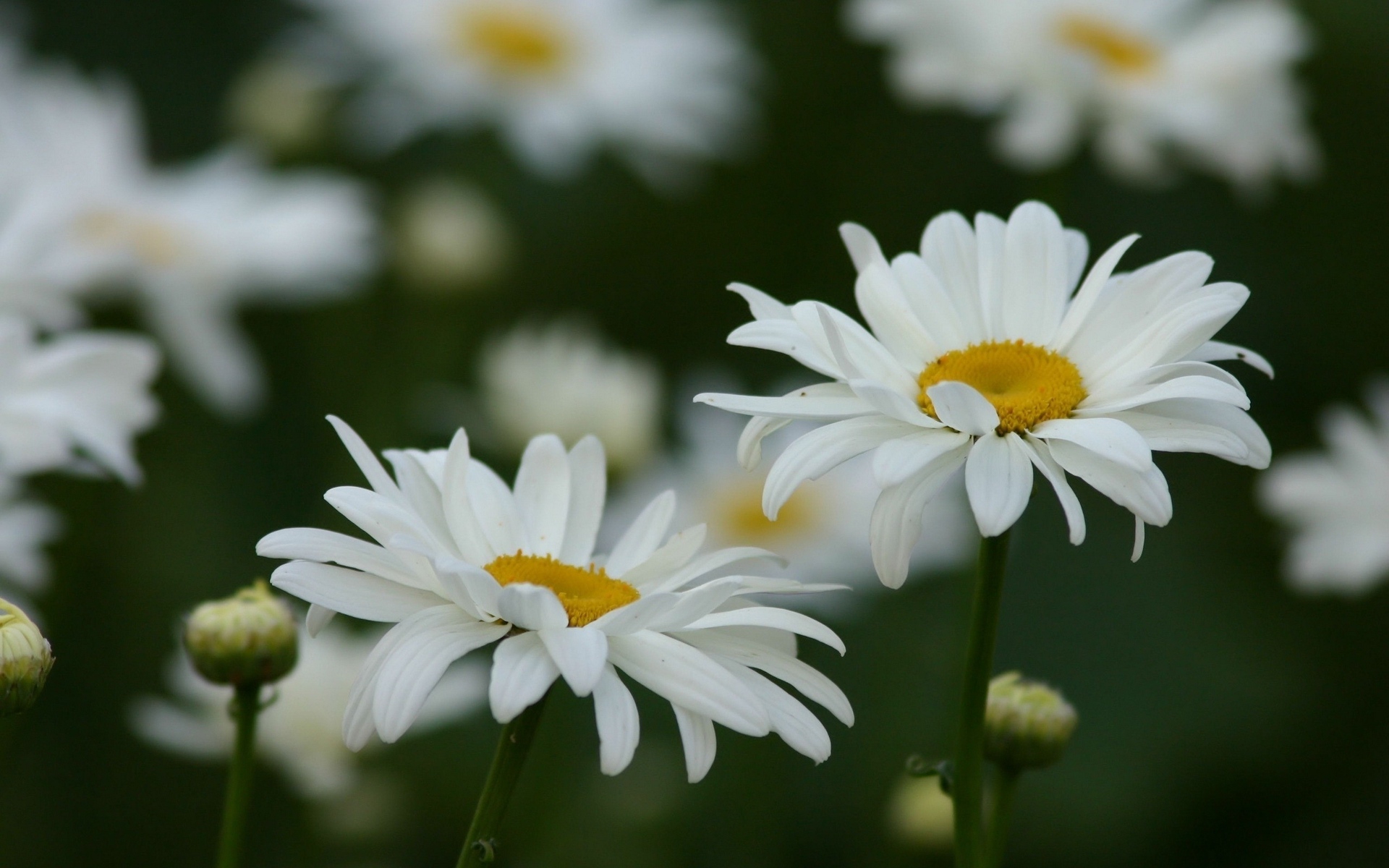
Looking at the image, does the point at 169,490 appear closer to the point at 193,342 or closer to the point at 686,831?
the point at 193,342

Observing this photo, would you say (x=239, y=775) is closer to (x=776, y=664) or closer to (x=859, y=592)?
(x=776, y=664)

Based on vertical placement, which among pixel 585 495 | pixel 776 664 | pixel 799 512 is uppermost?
pixel 799 512

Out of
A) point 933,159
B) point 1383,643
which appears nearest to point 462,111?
point 933,159

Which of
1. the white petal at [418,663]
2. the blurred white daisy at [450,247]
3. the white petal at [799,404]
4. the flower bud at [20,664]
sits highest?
the blurred white daisy at [450,247]

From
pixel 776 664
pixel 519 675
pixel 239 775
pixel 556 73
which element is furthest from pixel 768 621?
pixel 556 73

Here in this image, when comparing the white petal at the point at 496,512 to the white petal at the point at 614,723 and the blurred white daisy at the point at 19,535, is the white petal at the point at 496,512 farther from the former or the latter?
the blurred white daisy at the point at 19,535

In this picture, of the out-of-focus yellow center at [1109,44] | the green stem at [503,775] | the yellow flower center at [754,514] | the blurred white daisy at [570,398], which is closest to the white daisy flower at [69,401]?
the green stem at [503,775]
